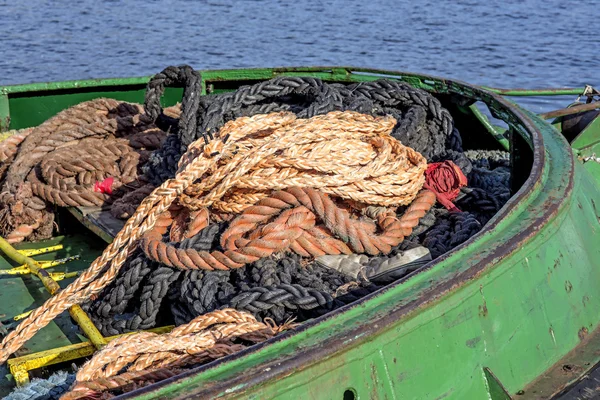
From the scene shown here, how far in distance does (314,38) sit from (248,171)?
12227 mm

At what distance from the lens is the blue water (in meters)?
12.4

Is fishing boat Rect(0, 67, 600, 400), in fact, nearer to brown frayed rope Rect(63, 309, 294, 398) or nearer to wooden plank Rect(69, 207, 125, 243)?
wooden plank Rect(69, 207, 125, 243)

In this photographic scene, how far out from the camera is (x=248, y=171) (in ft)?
9.41

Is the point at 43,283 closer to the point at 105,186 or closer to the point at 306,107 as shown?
the point at 105,186

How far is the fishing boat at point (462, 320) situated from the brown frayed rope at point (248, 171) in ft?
0.92

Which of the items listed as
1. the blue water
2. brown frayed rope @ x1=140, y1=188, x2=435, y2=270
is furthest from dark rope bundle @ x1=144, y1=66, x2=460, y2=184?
the blue water

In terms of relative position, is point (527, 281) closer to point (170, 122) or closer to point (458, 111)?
point (458, 111)

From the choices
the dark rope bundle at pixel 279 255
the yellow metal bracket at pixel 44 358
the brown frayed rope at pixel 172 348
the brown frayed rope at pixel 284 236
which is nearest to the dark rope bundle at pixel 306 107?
the dark rope bundle at pixel 279 255

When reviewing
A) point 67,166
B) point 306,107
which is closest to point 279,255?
point 306,107

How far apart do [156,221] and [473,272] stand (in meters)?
1.22

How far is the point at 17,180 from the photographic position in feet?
14.2

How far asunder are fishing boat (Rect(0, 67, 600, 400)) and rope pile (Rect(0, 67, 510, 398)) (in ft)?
0.60

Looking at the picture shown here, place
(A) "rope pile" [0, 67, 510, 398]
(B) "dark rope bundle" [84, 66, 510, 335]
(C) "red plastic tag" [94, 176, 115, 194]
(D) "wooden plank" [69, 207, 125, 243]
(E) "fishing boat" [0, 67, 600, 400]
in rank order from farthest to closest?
(C) "red plastic tag" [94, 176, 115, 194]
(D) "wooden plank" [69, 207, 125, 243]
(B) "dark rope bundle" [84, 66, 510, 335]
(A) "rope pile" [0, 67, 510, 398]
(E) "fishing boat" [0, 67, 600, 400]

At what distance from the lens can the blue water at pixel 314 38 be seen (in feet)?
40.8
